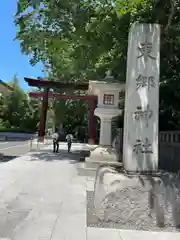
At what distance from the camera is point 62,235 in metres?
5.31

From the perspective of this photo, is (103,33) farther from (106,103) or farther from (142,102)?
(142,102)

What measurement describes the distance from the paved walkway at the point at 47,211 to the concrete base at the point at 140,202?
1.49ft

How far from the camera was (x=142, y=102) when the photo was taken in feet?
23.1

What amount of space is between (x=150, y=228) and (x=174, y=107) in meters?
10.9

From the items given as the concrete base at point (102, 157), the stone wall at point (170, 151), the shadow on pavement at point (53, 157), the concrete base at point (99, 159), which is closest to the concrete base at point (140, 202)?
the stone wall at point (170, 151)

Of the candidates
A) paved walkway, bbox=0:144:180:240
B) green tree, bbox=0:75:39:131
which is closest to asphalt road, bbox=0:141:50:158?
paved walkway, bbox=0:144:180:240

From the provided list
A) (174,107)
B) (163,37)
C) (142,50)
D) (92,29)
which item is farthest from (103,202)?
(174,107)

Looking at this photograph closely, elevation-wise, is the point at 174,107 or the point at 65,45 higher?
the point at 65,45

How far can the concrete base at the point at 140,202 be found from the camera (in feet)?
A: 20.2

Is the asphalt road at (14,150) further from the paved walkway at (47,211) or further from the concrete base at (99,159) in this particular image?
the paved walkway at (47,211)

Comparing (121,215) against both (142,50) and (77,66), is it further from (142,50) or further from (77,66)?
(77,66)

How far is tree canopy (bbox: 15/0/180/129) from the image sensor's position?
41.2 feet

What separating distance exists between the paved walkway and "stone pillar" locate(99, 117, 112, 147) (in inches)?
119

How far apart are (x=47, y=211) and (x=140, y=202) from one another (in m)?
1.81
